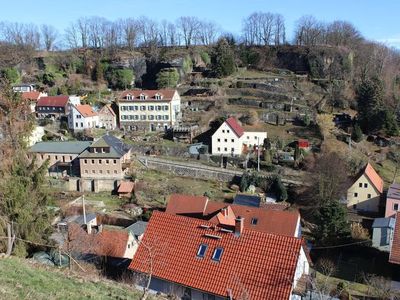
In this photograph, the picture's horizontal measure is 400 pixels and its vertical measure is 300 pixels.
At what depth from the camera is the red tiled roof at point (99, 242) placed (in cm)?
2325

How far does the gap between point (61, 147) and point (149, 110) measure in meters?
15.2

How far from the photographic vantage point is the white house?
5550 centimetres

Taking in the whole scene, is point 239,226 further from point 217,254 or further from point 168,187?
point 168,187

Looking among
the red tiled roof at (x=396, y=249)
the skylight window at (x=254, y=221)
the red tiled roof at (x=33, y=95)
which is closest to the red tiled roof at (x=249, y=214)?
the skylight window at (x=254, y=221)

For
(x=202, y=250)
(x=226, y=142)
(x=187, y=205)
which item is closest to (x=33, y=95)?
(x=226, y=142)

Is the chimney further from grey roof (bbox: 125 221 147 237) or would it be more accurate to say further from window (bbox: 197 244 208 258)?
grey roof (bbox: 125 221 147 237)

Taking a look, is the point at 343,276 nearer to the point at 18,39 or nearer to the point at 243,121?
the point at 243,121

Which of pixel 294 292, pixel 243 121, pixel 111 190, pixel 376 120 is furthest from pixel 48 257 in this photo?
pixel 376 120

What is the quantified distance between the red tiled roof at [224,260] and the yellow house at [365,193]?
25.5 meters

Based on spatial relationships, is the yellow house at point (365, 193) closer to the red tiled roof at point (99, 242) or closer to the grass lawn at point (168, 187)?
the grass lawn at point (168, 187)

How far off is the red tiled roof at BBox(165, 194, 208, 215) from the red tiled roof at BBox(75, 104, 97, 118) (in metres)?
28.8

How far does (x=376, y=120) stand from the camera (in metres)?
52.2

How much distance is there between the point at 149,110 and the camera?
57.4 m

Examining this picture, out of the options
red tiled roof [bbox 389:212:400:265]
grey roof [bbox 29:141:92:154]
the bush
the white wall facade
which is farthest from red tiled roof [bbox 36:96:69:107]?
red tiled roof [bbox 389:212:400:265]
